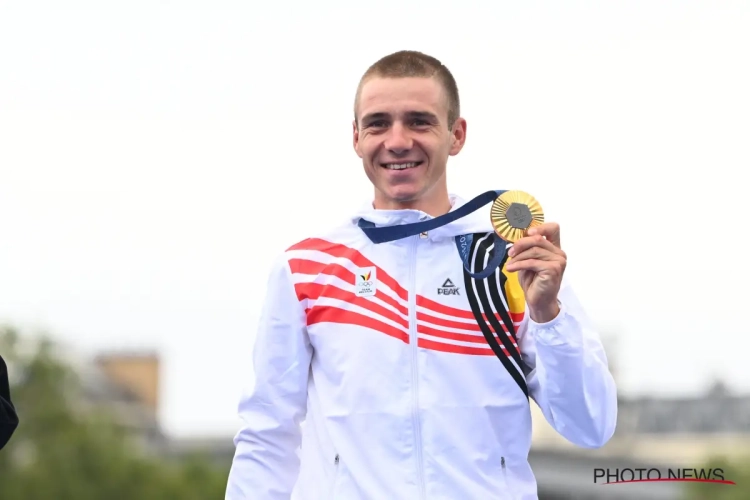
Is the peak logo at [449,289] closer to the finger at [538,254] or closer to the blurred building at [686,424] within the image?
the finger at [538,254]

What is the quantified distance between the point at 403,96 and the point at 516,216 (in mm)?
860

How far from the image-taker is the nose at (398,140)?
5.70 meters

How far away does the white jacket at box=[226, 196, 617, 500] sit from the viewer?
17.6ft

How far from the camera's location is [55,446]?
1853 inches

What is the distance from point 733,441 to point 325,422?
97091 mm

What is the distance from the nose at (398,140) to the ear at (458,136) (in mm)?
290

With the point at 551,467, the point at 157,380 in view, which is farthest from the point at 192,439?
the point at 551,467

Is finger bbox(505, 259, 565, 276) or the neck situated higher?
the neck

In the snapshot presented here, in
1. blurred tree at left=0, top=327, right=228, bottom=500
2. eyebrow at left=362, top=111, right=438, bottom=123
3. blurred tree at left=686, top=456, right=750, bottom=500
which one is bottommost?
blurred tree at left=686, top=456, right=750, bottom=500

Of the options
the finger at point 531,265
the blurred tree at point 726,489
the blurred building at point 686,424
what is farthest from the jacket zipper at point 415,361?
the blurred building at point 686,424

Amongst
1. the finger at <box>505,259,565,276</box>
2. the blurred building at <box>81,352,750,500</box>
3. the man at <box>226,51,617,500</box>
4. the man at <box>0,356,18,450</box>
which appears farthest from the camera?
the blurred building at <box>81,352,750,500</box>

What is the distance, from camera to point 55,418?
4725 cm

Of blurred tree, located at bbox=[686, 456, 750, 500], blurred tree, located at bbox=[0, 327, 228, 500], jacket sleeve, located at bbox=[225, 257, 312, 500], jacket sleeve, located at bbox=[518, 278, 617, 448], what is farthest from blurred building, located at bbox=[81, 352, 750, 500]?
jacket sleeve, located at bbox=[518, 278, 617, 448]

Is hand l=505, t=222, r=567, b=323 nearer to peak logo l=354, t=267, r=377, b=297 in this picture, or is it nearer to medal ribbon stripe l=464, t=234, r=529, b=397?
medal ribbon stripe l=464, t=234, r=529, b=397
